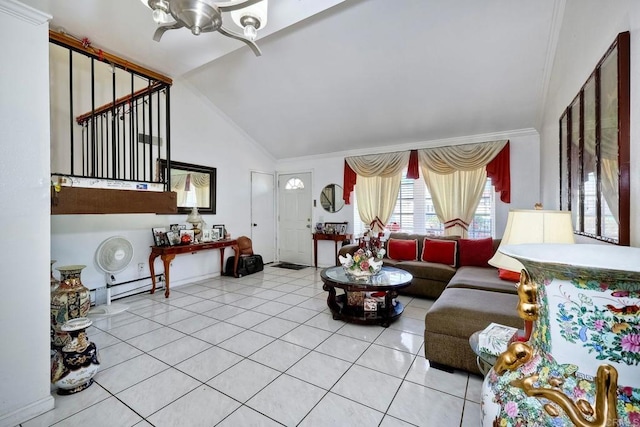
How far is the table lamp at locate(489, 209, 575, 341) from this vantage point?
1.25 meters

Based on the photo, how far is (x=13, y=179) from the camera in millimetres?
1577

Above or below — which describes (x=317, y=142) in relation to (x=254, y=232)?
above

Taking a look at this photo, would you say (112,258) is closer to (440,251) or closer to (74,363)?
(74,363)

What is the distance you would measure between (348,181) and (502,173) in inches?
96.1

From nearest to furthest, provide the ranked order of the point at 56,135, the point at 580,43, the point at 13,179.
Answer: the point at 13,179 < the point at 580,43 < the point at 56,135

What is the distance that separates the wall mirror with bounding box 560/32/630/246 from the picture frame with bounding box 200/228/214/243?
4382mm

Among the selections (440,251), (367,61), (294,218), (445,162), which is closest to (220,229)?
(294,218)

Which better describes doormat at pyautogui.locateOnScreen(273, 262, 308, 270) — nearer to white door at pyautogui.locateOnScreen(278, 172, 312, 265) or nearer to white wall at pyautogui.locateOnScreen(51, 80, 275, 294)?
white door at pyautogui.locateOnScreen(278, 172, 312, 265)

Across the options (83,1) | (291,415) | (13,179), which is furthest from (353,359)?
(83,1)

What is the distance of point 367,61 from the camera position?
10.6 ft

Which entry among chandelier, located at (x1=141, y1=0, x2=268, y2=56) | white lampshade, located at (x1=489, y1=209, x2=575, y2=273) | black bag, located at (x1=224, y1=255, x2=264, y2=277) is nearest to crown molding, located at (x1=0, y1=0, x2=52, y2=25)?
chandelier, located at (x1=141, y1=0, x2=268, y2=56)

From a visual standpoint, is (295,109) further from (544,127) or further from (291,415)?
(291,415)

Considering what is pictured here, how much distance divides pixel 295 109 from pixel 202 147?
1.68m

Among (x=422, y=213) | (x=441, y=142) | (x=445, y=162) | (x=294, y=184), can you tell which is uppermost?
(x=441, y=142)
